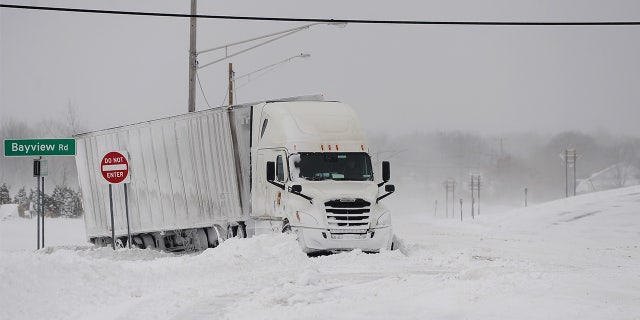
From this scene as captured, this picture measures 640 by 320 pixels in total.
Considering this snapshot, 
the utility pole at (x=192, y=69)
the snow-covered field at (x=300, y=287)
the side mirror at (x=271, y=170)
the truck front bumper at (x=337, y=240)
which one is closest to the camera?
the snow-covered field at (x=300, y=287)

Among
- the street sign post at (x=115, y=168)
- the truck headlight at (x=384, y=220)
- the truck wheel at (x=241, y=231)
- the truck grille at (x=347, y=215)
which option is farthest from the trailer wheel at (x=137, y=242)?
the truck headlight at (x=384, y=220)

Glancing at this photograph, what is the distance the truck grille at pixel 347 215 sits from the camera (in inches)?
832

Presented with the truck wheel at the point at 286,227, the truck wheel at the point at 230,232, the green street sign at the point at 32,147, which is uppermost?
the green street sign at the point at 32,147

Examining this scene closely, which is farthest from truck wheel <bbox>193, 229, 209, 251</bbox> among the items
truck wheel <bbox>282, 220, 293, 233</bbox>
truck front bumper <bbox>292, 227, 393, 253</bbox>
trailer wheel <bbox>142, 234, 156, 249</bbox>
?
truck front bumper <bbox>292, 227, 393, 253</bbox>

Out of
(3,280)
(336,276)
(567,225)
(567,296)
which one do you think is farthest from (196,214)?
(567,225)

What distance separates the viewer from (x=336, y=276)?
16359 mm

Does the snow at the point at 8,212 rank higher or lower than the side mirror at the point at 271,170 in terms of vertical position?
lower

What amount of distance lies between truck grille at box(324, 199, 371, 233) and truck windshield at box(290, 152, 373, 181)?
1.25m

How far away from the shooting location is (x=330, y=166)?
73.7ft

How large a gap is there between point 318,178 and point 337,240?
190 centimetres

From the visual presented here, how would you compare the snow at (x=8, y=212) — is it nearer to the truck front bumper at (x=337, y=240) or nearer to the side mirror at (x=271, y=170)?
the side mirror at (x=271, y=170)

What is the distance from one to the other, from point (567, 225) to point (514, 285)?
43.1 meters

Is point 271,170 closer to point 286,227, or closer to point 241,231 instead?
point 286,227

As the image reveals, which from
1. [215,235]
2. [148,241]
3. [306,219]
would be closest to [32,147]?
[148,241]
